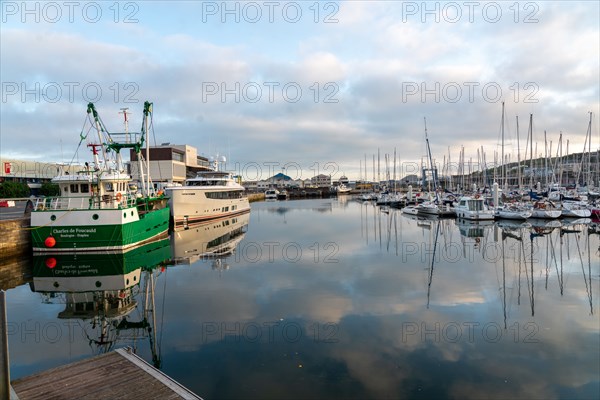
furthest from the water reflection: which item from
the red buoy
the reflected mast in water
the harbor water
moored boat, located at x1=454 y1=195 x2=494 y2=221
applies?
moored boat, located at x1=454 y1=195 x2=494 y2=221

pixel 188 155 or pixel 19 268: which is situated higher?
pixel 188 155

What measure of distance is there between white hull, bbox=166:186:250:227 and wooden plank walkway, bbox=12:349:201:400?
2945 centimetres

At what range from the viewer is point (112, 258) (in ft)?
64.3

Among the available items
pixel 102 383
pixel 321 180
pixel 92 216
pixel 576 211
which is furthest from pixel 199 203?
pixel 321 180

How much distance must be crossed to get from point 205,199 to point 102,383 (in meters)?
33.3

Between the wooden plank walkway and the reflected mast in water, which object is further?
the reflected mast in water

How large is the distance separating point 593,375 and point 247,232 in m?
26.8

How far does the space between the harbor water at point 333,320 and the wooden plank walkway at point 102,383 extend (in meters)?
1.34

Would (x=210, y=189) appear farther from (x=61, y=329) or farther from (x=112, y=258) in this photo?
(x=61, y=329)

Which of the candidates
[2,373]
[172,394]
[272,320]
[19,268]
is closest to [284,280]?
[272,320]

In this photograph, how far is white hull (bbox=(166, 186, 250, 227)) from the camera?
114 feet

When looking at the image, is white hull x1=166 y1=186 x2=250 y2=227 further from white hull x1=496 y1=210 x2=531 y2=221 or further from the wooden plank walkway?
the wooden plank walkway

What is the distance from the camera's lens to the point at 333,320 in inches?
420

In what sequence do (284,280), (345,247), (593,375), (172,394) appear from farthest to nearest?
(345,247) → (284,280) → (593,375) → (172,394)
